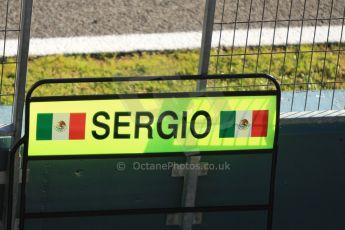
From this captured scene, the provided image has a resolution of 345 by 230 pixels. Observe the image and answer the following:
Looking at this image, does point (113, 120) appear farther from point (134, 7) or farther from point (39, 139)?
point (134, 7)

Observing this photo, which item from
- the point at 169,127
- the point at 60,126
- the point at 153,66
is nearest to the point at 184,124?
the point at 169,127

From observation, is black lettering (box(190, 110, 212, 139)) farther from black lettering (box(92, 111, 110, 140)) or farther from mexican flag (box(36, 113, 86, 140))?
mexican flag (box(36, 113, 86, 140))

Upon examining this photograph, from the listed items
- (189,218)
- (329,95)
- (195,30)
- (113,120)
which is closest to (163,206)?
(189,218)

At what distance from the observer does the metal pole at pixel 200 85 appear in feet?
28.7

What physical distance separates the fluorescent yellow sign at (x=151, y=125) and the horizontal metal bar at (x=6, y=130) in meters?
0.27

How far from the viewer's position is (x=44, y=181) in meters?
8.77

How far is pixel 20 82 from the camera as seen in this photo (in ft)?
28.1

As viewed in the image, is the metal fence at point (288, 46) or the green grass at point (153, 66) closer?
the metal fence at point (288, 46)

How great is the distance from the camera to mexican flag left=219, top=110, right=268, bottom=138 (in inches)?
344

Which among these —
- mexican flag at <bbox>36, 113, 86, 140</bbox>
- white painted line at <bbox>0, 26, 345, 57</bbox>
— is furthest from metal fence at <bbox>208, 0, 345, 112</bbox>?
mexican flag at <bbox>36, 113, 86, 140</bbox>

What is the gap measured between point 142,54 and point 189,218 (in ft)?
12.2

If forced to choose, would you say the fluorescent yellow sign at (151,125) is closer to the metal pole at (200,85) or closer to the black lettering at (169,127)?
the black lettering at (169,127)

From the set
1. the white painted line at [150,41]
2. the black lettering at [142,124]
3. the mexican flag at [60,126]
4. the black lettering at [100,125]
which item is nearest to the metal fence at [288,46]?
the white painted line at [150,41]

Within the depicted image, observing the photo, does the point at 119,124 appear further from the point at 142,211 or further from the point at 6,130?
the point at 6,130
